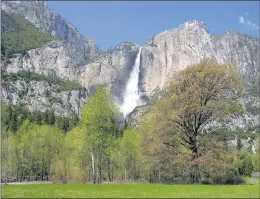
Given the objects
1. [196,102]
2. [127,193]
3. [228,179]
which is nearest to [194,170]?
[228,179]

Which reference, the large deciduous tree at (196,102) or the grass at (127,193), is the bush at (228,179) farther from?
the grass at (127,193)

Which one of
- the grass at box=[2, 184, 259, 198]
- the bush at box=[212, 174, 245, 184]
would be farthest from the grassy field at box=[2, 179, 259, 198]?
the bush at box=[212, 174, 245, 184]

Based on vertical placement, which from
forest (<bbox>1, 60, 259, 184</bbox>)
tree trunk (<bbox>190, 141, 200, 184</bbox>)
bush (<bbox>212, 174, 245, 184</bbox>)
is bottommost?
bush (<bbox>212, 174, 245, 184</bbox>)

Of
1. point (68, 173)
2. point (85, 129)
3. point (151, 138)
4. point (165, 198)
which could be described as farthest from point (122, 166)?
point (165, 198)

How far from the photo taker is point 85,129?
5434cm

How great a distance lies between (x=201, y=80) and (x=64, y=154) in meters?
56.6

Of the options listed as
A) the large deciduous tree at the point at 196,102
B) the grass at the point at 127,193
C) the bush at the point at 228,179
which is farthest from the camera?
the large deciduous tree at the point at 196,102

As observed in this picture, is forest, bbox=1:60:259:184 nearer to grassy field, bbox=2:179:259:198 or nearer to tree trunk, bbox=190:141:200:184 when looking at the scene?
tree trunk, bbox=190:141:200:184

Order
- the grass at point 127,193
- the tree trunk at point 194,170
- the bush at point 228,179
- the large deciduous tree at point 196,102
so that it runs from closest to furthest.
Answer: the grass at point 127,193 → the tree trunk at point 194,170 → the bush at point 228,179 → the large deciduous tree at point 196,102

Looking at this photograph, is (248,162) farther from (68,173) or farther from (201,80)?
(201,80)

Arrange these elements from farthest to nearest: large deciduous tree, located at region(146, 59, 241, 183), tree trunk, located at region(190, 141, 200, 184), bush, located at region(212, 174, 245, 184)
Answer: large deciduous tree, located at region(146, 59, 241, 183) < bush, located at region(212, 174, 245, 184) < tree trunk, located at region(190, 141, 200, 184)

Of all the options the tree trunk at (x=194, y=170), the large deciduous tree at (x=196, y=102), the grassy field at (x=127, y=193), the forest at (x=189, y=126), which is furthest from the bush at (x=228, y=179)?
the grassy field at (x=127, y=193)

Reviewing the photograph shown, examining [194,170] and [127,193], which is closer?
[127,193]

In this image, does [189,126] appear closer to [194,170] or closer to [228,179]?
[194,170]
